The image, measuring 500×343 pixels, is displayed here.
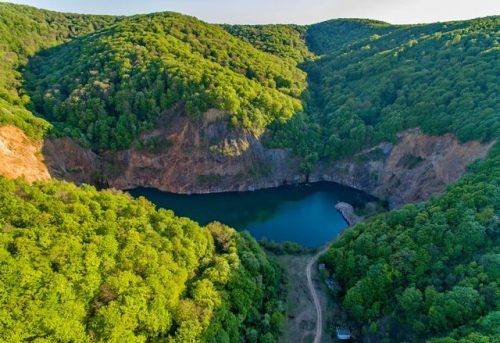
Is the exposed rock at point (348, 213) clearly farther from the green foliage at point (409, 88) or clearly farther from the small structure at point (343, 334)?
the small structure at point (343, 334)

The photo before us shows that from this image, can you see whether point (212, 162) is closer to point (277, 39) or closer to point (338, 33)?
point (277, 39)

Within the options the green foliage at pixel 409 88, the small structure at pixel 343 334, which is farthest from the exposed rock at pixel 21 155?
the small structure at pixel 343 334

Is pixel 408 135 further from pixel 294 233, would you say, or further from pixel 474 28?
pixel 474 28

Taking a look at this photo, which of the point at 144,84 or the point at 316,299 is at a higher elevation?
the point at 144,84

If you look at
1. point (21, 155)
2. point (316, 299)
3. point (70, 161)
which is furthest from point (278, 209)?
point (21, 155)

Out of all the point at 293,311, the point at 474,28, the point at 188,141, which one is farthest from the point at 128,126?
the point at 474,28

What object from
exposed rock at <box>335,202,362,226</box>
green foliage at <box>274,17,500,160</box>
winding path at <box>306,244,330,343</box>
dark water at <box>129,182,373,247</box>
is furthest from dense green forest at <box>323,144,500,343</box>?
green foliage at <box>274,17,500,160</box>
